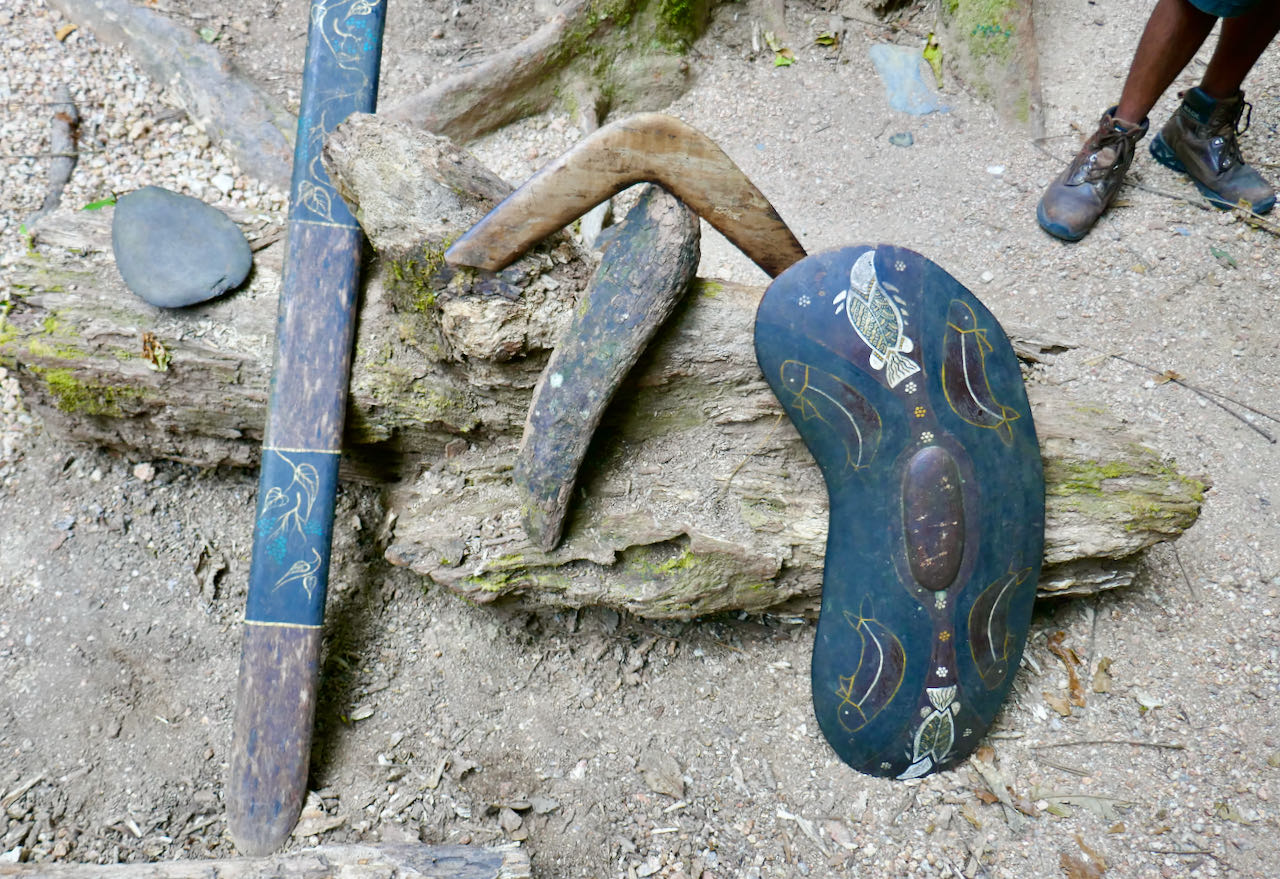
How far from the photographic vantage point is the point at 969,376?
197 cm

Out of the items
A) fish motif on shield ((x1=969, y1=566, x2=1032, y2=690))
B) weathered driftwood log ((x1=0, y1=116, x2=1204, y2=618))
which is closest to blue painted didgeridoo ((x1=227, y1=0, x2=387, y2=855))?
weathered driftwood log ((x1=0, y1=116, x2=1204, y2=618))

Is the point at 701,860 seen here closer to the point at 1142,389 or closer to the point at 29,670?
the point at 29,670

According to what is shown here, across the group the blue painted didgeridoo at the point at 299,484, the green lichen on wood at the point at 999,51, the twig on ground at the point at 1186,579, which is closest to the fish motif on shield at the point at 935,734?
the twig on ground at the point at 1186,579

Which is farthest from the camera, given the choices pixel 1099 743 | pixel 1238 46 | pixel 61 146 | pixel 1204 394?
pixel 61 146

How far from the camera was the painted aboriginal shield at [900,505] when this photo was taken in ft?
6.17

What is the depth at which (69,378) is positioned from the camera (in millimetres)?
2193

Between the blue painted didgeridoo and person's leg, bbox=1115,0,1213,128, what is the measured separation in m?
2.52

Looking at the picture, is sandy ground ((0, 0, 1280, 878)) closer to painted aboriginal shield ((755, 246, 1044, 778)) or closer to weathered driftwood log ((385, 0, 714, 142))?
painted aboriginal shield ((755, 246, 1044, 778))

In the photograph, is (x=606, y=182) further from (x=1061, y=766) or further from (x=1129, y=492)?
(x=1061, y=766)

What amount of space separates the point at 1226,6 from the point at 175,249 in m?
3.14

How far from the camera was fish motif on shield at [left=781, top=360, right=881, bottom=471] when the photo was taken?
1.90 meters

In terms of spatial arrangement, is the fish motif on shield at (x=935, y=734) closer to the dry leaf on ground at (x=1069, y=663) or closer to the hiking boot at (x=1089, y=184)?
the dry leaf on ground at (x=1069, y=663)

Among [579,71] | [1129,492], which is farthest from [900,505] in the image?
[579,71]

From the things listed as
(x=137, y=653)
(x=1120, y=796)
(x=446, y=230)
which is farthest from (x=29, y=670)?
(x=1120, y=796)
